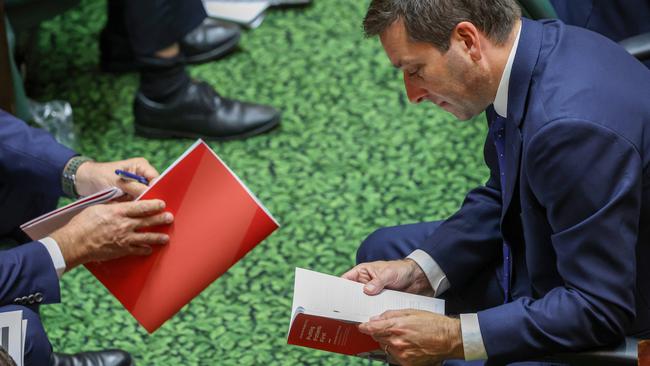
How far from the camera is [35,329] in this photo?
2320mm

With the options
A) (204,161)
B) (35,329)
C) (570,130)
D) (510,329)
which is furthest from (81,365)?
(570,130)

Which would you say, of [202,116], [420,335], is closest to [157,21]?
[202,116]

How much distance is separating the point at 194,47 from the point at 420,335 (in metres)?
2.38

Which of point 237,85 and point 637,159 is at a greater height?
point 637,159

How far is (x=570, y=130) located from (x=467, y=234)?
1.88 ft

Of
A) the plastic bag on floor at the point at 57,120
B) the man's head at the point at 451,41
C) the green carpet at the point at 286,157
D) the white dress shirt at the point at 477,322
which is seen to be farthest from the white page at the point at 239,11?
the white dress shirt at the point at 477,322

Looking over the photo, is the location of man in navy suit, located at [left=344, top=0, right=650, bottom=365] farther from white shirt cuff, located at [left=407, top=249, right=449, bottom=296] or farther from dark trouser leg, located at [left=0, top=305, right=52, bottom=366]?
dark trouser leg, located at [left=0, top=305, right=52, bottom=366]

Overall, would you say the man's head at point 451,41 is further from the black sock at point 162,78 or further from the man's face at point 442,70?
the black sock at point 162,78

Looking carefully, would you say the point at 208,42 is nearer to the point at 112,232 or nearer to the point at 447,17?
the point at 112,232

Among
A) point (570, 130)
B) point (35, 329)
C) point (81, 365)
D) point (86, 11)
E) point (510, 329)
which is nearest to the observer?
point (570, 130)

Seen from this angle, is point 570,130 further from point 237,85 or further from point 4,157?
point 237,85

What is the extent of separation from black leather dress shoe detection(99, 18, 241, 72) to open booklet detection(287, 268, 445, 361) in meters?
2.16

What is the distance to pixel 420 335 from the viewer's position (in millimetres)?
2043

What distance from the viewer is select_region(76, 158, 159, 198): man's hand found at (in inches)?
101
